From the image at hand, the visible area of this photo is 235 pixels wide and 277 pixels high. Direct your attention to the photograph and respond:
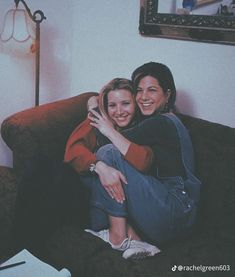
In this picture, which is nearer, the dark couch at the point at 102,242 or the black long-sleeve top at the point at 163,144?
the dark couch at the point at 102,242

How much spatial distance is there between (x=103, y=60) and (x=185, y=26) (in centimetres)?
69

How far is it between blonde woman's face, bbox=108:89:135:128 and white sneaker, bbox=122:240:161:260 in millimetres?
581

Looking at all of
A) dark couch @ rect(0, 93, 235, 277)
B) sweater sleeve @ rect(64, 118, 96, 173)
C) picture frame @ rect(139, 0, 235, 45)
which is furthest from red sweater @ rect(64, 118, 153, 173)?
picture frame @ rect(139, 0, 235, 45)

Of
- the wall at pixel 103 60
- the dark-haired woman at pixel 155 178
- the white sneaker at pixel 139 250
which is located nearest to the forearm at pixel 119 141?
the dark-haired woman at pixel 155 178

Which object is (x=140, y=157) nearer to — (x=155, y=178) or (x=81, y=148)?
(x=155, y=178)

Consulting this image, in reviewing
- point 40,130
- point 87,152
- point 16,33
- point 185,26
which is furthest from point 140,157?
point 16,33

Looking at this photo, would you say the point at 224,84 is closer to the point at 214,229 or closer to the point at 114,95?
the point at 114,95

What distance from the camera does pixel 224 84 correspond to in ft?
6.45

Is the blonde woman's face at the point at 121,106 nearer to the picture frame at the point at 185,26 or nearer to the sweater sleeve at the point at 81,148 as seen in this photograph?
the sweater sleeve at the point at 81,148

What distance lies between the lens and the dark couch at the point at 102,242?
1.38 m

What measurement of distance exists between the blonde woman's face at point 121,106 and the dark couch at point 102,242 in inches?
11.5

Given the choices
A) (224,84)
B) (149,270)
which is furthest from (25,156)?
(224,84)

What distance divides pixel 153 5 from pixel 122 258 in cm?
141

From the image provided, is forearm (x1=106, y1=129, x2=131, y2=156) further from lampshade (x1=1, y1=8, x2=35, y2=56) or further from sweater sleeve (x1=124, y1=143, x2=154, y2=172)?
lampshade (x1=1, y1=8, x2=35, y2=56)
